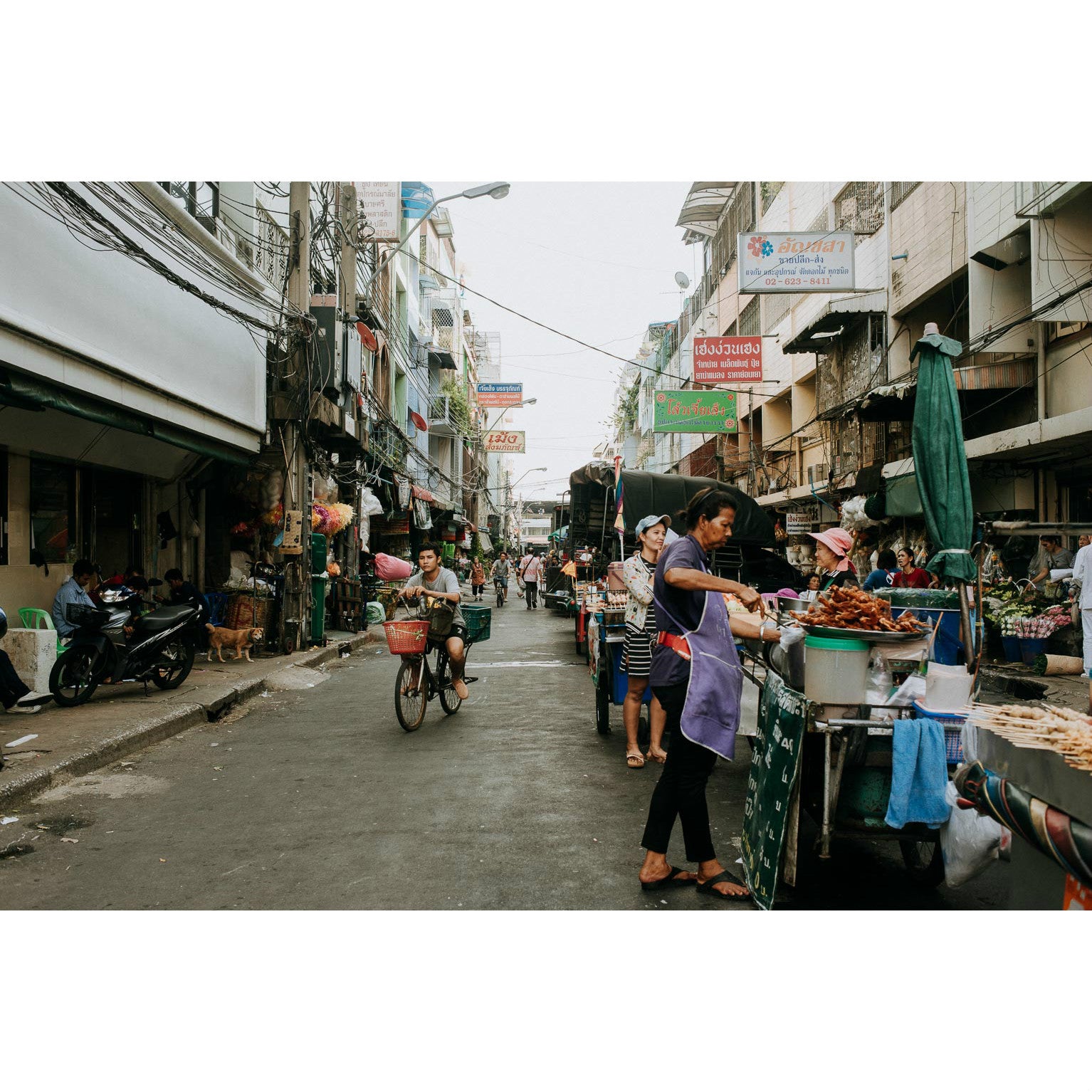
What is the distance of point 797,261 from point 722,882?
527 inches

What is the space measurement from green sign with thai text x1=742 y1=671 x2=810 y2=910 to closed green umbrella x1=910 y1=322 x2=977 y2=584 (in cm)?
171

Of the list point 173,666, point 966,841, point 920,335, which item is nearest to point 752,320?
point 920,335

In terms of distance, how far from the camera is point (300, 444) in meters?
14.6

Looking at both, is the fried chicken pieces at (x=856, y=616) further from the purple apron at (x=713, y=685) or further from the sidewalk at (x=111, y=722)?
the sidewalk at (x=111, y=722)

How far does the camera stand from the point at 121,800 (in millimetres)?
6020

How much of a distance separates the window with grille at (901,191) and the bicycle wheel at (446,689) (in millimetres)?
13497

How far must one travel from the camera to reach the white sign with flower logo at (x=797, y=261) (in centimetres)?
1515

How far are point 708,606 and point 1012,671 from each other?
912cm

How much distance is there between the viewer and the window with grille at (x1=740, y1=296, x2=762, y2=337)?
2725 cm

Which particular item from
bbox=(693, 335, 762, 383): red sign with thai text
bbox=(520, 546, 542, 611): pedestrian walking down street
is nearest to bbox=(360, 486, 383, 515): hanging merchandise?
bbox=(693, 335, 762, 383): red sign with thai text

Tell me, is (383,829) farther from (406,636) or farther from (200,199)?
(200,199)

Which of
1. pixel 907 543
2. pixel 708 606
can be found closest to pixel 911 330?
pixel 907 543

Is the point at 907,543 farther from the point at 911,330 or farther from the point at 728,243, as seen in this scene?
the point at 728,243

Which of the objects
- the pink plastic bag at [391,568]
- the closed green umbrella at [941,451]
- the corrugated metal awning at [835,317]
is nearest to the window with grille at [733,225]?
the corrugated metal awning at [835,317]
